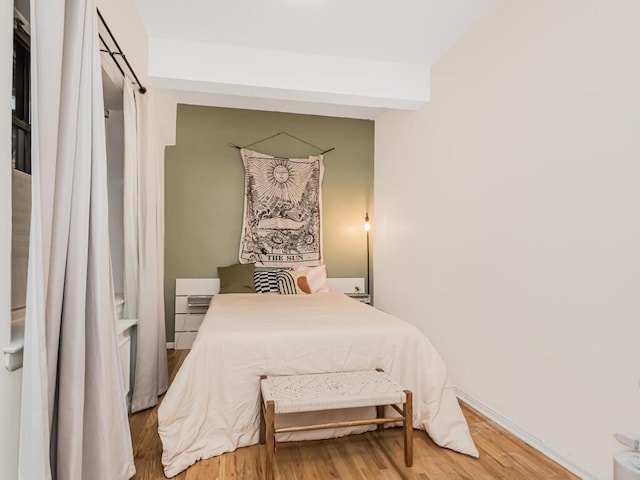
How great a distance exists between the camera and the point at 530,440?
2.25 meters

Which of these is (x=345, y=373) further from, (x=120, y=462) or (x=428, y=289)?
(x=428, y=289)

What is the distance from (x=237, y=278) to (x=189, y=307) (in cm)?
59

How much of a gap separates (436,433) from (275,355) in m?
0.95

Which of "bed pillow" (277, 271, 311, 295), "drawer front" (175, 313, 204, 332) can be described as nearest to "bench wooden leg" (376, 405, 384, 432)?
"bed pillow" (277, 271, 311, 295)

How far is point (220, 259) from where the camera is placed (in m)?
4.38

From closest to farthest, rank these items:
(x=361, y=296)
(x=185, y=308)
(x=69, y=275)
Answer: (x=69, y=275)
(x=185, y=308)
(x=361, y=296)

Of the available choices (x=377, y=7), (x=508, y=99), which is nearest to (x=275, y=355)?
(x=508, y=99)

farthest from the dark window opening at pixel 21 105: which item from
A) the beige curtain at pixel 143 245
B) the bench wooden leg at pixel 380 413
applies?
the bench wooden leg at pixel 380 413

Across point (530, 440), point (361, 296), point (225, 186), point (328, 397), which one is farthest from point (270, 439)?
point (225, 186)

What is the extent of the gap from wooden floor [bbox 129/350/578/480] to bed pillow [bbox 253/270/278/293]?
1947 mm

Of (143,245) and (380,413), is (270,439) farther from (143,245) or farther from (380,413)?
(143,245)

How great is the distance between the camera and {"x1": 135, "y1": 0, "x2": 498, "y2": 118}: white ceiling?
2.66m

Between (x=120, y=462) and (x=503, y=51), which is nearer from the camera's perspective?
(x=120, y=462)

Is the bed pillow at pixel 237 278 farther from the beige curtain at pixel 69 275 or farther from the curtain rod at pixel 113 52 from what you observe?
the beige curtain at pixel 69 275
